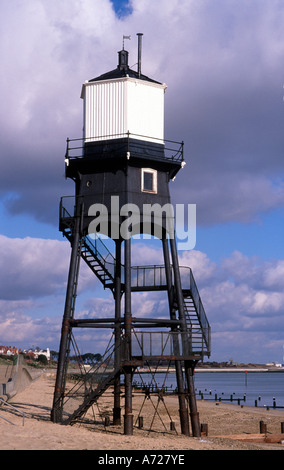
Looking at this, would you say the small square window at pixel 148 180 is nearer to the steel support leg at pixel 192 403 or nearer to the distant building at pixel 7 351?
the steel support leg at pixel 192 403

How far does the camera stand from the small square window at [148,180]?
31.5 metres

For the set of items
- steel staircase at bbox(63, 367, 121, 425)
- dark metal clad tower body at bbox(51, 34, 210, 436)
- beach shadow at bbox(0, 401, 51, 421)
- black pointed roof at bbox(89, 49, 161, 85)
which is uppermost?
black pointed roof at bbox(89, 49, 161, 85)

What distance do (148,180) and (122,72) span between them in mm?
5962

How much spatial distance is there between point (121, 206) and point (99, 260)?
4711mm

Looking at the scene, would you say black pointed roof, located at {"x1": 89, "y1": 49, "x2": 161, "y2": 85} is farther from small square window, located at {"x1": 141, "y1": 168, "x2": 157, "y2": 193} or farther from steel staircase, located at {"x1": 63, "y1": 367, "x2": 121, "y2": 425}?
steel staircase, located at {"x1": 63, "y1": 367, "x2": 121, "y2": 425}

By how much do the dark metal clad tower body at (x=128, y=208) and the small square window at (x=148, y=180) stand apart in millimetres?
52

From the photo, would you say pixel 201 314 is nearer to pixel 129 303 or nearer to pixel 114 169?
pixel 129 303

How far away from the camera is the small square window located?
3155 centimetres

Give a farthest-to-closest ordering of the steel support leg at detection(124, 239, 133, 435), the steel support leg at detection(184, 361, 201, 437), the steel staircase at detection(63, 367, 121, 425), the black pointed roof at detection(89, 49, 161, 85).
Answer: the black pointed roof at detection(89, 49, 161, 85), the steel support leg at detection(184, 361, 201, 437), the steel staircase at detection(63, 367, 121, 425), the steel support leg at detection(124, 239, 133, 435)

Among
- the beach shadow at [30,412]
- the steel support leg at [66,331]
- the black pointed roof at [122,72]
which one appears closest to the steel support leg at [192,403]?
the steel support leg at [66,331]

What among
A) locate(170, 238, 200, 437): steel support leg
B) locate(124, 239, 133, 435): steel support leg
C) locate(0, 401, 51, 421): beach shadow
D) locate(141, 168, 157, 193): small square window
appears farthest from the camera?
locate(141, 168, 157, 193): small square window

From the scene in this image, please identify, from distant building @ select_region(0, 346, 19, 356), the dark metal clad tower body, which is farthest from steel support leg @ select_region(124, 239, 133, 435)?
distant building @ select_region(0, 346, 19, 356)

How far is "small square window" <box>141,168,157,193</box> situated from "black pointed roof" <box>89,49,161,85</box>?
16.3ft

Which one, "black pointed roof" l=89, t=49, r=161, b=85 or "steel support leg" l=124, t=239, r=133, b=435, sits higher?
"black pointed roof" l=89, t=49, r=161, b=85
